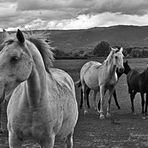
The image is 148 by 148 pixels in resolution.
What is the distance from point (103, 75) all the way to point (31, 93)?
760 cm

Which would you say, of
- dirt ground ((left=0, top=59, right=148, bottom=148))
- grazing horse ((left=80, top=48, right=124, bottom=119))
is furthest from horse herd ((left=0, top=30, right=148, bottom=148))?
grazing horse ((left=80, top=48, right=124, bottom=119))

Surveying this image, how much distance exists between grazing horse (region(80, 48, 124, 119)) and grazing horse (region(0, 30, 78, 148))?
6.42 m

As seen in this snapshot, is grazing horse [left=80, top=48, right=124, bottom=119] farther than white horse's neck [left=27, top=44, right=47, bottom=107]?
Yes

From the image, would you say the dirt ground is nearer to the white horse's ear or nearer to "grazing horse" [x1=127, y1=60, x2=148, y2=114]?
"grazing horse" [x1=127, y1=60, x2=148, y2=114]

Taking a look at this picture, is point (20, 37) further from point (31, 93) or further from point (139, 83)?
point (139, 83)

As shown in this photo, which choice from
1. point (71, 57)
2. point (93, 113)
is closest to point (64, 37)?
point (71, 57)

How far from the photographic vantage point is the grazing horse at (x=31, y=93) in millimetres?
3254

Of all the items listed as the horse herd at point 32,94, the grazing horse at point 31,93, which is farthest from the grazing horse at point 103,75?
the grazing horse at point 31,93

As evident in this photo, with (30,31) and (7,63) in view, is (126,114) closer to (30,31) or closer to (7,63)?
(30,31)

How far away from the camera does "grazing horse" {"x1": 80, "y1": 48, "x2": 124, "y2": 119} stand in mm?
10589

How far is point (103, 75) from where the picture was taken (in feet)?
36.8

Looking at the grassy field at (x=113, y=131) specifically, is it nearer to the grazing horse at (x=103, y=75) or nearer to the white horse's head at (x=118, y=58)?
the grazing horse at (x=103, y=75)

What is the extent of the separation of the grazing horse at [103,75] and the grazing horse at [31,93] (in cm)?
642

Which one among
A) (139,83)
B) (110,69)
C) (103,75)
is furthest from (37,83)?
(139,83)
